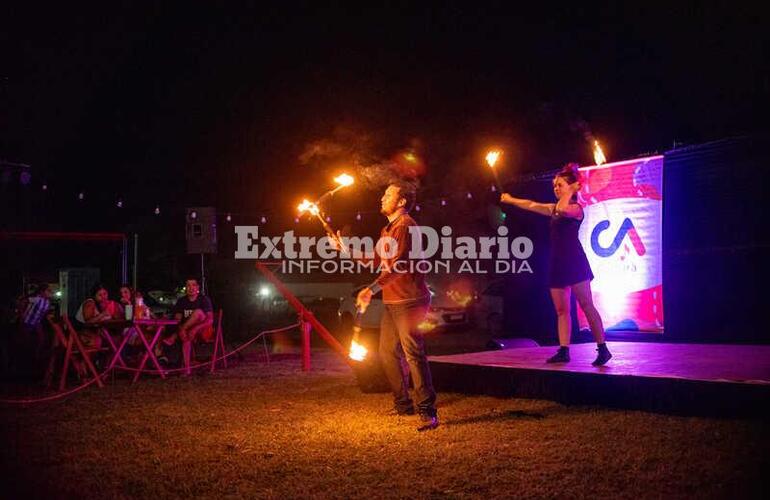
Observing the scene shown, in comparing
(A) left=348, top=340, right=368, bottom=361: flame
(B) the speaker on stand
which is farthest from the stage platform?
(B) the speaker on stand

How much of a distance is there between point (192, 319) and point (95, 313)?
150 centimetres

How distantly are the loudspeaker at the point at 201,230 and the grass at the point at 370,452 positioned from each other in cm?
885

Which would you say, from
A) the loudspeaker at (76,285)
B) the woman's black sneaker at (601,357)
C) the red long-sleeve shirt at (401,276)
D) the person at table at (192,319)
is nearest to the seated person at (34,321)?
the person at table at (192,319)

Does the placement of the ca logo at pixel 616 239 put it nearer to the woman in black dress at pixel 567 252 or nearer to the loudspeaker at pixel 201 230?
the woman in black dress at pixel 567 252

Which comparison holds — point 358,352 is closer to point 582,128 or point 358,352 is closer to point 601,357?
point 601,357

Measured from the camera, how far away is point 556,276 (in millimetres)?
6020

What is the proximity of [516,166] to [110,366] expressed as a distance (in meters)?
9.29

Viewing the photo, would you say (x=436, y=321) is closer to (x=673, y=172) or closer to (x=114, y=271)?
(x=673, y=172)

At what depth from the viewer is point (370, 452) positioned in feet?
15.1

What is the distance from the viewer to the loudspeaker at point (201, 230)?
15.6 metres

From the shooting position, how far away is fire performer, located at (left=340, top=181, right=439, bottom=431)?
17.4ft

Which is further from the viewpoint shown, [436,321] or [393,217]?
[436,321]

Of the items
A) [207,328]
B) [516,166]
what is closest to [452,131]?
[516,166]

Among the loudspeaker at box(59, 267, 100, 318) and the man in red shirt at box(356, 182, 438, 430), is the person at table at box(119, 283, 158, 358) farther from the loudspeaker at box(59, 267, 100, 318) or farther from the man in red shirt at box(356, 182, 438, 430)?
the loudspeaker at box(59, 267, 100, 318)
